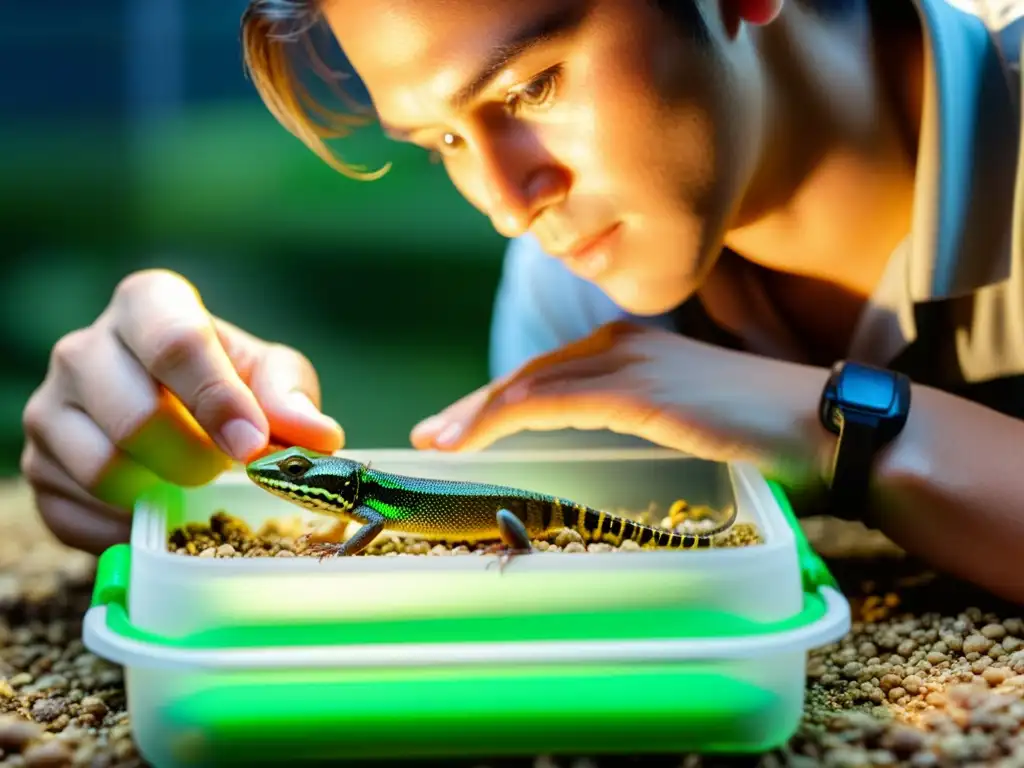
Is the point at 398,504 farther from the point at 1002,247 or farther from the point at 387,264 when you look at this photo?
the point at 387,264

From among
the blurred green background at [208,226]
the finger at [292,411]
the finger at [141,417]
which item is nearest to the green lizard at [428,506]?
the finger at [292,411]

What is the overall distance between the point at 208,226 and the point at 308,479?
1.91 meters

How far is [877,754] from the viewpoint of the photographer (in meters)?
1.19

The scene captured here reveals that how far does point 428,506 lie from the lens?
1408mm

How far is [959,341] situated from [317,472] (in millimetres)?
1216

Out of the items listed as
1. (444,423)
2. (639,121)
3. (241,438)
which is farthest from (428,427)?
(639,121)

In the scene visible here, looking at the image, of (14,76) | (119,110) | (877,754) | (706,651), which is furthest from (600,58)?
(14,76)

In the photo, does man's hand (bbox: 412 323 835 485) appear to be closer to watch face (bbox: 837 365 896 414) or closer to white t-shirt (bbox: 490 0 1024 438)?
watch face (bbox: 837 365 896 414)

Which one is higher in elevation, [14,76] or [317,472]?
[14,76]

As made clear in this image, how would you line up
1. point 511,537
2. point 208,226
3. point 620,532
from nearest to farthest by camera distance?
point 511,537 → point 620,532 → point 208,226

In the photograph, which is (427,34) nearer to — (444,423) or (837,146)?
(444,423)

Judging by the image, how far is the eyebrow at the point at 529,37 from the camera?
142 centimetres

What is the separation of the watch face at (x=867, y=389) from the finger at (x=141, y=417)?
0.98m

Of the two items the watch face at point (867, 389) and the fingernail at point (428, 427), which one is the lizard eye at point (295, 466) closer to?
the fingernail at point (428, 427)
